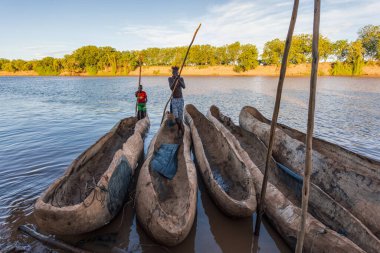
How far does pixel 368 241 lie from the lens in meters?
3.10

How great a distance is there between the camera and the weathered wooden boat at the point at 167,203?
10.9 feet

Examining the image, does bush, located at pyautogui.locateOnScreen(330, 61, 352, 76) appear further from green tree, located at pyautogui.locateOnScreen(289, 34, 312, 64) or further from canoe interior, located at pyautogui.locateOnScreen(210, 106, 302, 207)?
canoe interior, located at pyautogui.locateOnScreen(210, 106, 302, 207)

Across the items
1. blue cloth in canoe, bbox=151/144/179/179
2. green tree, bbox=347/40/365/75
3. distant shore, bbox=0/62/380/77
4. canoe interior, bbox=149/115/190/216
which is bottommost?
canoe interior, bbox=149/115/190/216

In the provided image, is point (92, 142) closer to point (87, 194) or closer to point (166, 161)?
point (166, 161)

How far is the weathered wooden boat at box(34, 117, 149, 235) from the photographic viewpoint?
11.0ft

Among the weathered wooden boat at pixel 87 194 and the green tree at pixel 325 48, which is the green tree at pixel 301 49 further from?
the weathered wooden boat at pixel 87 194

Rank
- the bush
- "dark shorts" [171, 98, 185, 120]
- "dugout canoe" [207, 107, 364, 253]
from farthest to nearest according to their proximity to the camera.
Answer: the bush < "dark shorts" [171, 98, 185, 120] < "dugout canoe" [207, 107, 364, 253]

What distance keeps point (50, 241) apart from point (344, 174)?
5.18 metres

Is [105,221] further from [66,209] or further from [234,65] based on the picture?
[234,65]

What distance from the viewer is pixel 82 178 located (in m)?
4.91

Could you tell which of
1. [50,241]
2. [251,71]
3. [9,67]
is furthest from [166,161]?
[9,67]

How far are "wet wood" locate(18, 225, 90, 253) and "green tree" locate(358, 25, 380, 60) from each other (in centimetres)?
6648

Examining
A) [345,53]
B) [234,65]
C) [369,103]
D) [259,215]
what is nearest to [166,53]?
[234,65]

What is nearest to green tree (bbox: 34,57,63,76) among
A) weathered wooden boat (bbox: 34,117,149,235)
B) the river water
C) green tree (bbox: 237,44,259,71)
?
green tree (bbox: 237,44,259,71)
